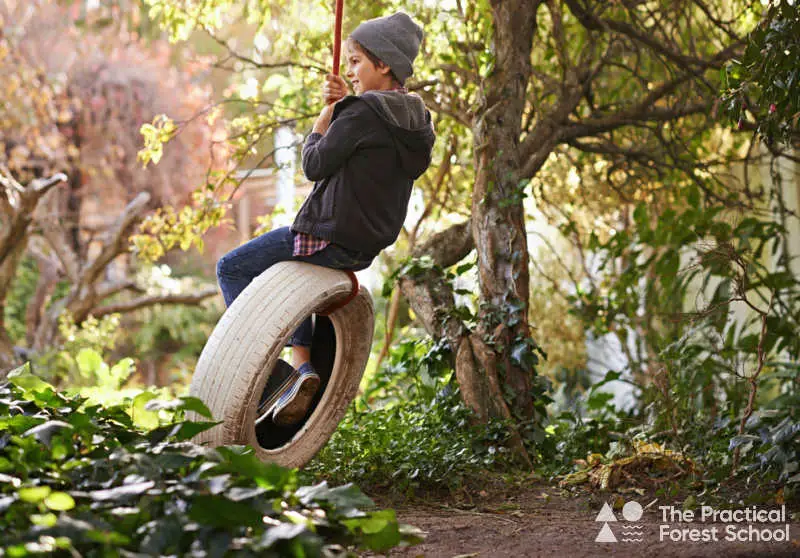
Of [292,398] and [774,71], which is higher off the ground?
[774,71]

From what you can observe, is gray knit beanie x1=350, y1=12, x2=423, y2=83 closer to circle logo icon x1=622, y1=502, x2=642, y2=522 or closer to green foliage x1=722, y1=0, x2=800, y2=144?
green foliage x1=722, y1=0, x2=800, y2=144

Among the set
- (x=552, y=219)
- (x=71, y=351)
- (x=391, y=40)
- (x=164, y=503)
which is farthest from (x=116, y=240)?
(x=164, y=503)

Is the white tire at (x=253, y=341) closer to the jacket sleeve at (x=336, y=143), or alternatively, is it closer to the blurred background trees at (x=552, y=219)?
the jacket sleeve at (x=336, y=143)

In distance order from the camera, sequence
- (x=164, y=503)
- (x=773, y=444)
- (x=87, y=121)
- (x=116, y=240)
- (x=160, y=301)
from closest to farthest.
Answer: (x=164, y=503)
(x=773, y=444)
(x=116, y=240)
(x=160, y=301)
(x=87, y=121)

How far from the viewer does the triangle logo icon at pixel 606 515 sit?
3.38 meters

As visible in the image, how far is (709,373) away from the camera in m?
5.14

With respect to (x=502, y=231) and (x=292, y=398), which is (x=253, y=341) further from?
(x=502, y=231)

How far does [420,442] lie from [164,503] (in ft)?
7.57

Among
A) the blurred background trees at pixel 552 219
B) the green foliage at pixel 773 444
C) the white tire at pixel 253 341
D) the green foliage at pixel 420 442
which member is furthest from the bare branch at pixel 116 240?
the green foliage at pixel 773 444

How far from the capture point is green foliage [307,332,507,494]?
390cm

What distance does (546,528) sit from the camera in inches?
125

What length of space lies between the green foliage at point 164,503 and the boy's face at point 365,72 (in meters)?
1.68

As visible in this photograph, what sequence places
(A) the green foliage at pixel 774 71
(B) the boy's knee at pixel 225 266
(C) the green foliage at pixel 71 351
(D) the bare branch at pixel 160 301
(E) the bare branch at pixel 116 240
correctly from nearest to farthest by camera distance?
(A) the green foliage at pixel 774 71, (B) the boy's knee at pixel 225 266, (C) the green foliage at pixel 71 351, (E) the bare branch at pixel 116 240, (D) the bare branch at pixel 160 301

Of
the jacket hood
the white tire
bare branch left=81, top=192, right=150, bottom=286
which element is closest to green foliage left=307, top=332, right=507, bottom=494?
the white tire
